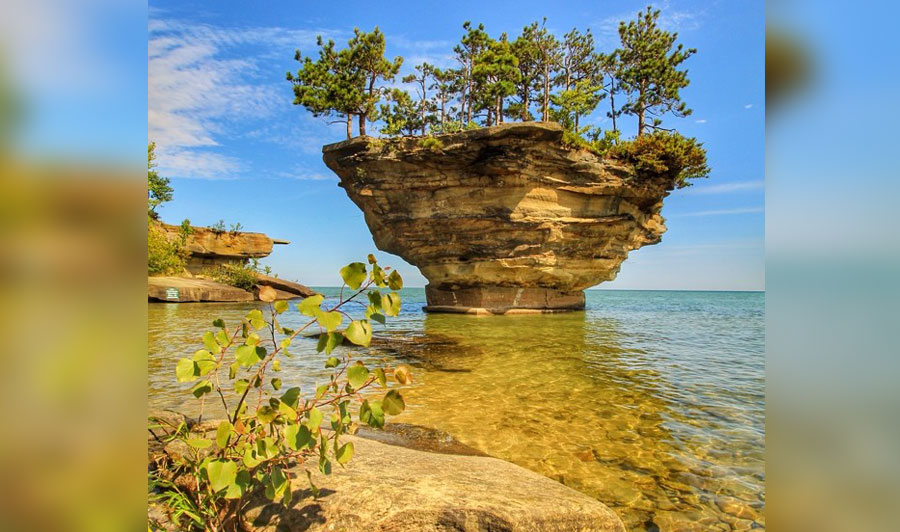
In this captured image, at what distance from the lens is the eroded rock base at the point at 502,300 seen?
2211cm

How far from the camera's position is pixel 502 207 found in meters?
20.0

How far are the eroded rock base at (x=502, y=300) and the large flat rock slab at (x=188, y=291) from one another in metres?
14.7

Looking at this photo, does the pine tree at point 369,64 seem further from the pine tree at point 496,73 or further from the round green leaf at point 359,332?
the round green leaf at point 359,332

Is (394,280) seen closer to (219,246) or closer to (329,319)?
(329,319)

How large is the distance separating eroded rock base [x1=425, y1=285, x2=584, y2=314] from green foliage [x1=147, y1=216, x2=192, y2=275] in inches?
744

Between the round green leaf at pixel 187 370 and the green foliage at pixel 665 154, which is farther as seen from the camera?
the green foliage at pixel 665 154

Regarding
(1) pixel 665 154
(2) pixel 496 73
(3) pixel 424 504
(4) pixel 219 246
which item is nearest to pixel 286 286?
(4) pixel 219 246

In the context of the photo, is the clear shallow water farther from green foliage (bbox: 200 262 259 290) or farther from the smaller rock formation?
green foliage (bbox: 200 262 259 290)

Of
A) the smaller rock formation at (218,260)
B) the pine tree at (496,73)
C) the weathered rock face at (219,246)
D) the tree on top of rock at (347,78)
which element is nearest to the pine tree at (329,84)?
the tree on top of rock at (347,78)

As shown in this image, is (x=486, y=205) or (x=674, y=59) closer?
(x=486, y=205)
